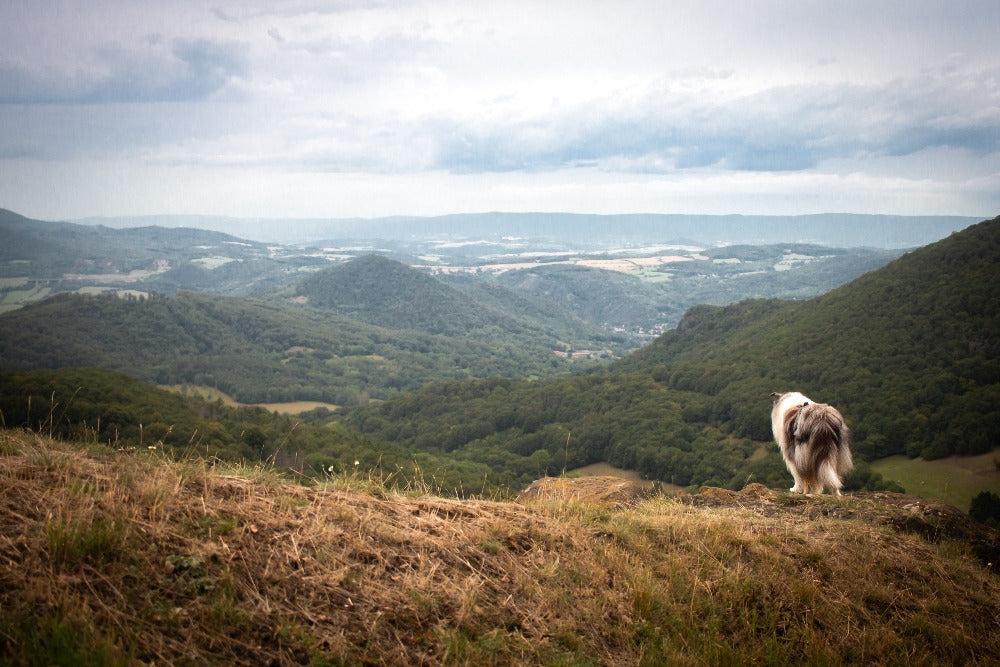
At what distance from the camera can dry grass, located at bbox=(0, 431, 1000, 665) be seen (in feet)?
12.7

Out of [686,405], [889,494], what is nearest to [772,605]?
[889,494]

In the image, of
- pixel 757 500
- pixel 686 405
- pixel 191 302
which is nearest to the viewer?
pixel 757 500

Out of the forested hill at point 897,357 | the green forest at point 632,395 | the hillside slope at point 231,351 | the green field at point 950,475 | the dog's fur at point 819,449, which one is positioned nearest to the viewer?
the dog's fur at point 819,449

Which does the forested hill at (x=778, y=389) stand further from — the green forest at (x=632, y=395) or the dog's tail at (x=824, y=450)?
the dog's tail at (x=824, y=450)

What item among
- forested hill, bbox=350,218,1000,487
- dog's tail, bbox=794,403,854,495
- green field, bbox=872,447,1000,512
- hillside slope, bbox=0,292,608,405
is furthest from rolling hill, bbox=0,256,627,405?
dog's tail, bbox=794,403,854,495

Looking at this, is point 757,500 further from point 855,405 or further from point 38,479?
point 855,405

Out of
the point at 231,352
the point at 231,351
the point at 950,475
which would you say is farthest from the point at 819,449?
the point at 231,351

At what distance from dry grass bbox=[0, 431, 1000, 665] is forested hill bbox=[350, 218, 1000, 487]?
34.0 m

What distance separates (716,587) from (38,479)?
7.15 m

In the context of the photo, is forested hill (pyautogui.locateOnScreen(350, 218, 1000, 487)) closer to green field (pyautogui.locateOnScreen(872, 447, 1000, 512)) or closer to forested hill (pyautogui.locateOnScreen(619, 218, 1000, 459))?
forested hill (pyautogui.locateOnScreen(619, 218, 1000, 459))

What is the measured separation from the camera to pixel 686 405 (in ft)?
240

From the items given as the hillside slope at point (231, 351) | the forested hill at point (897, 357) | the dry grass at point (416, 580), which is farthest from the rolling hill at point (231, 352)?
the dry grass at point (416, 580)

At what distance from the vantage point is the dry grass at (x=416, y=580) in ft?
12.7

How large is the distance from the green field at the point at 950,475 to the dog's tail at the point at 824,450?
28076 mm
